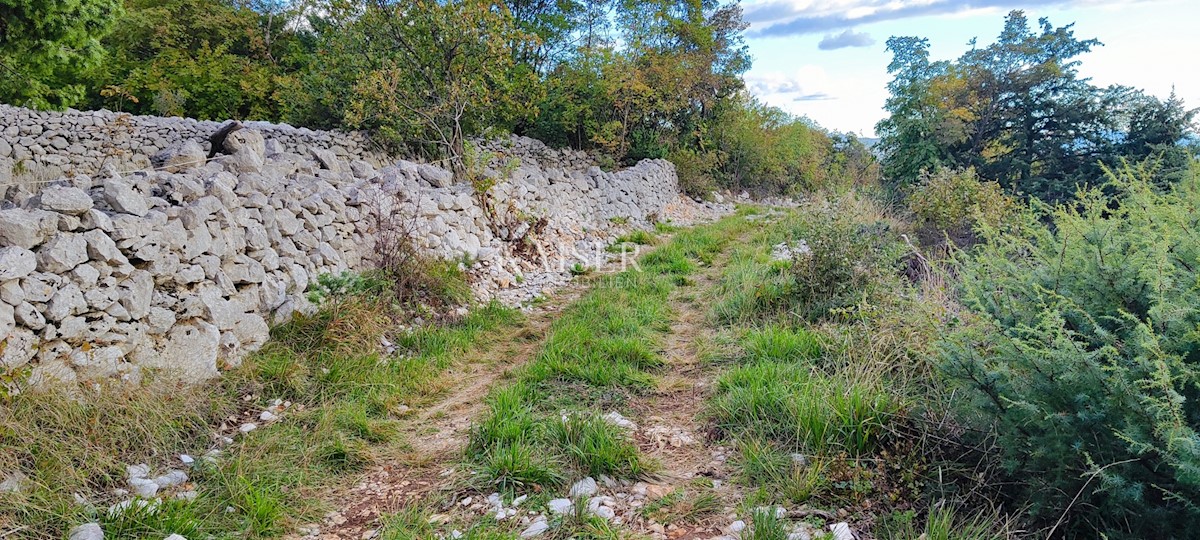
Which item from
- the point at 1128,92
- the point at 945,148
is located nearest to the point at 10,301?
the point at 945,148

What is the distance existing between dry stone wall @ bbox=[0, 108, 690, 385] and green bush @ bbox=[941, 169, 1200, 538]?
460 centimetres

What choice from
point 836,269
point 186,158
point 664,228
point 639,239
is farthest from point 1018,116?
point 186,158

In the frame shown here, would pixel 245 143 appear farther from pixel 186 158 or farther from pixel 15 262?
pixel 15 262

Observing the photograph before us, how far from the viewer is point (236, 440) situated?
3.39 metres

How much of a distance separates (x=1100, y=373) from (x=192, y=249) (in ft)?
17.5

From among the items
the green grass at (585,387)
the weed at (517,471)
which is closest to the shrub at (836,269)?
the green grass at (585,387)

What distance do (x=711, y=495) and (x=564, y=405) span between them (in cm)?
136

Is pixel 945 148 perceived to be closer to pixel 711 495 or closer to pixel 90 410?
pixel 711 495

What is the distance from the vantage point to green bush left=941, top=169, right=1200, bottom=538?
2066 millimetres

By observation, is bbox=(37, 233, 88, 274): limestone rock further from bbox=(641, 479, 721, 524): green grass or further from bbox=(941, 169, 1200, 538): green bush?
bbox=(941, 169, 1200, 538): green bush

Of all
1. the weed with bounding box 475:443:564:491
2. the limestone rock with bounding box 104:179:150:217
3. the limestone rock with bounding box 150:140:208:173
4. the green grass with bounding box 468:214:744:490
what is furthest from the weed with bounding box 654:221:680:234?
the weed with bounding box 475:443:564:491

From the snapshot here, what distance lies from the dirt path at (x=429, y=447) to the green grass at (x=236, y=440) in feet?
0.39

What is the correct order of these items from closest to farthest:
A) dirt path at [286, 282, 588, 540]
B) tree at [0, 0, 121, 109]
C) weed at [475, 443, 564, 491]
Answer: dirt path at [286, 282, 588, 540] → weed at [475, 443, 564, 491] → tree at [0, 0, 121, 109]

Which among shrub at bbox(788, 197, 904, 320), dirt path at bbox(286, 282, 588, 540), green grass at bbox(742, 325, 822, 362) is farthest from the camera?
shrub at bbox(788, 197, 904, 320)
